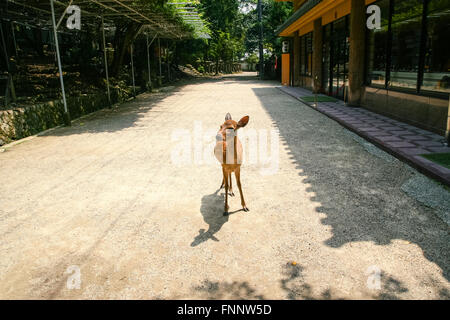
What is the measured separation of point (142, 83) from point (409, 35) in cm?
1768

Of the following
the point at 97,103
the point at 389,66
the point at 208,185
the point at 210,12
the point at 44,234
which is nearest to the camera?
the point at 44,234

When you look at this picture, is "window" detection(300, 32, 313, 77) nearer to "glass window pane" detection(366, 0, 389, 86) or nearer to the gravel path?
"glass window pane" detection(366, 0, 389, 86)

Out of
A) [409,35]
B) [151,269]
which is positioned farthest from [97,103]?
[151,269]

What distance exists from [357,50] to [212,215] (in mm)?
10249

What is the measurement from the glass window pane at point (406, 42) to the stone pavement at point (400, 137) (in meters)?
1.19

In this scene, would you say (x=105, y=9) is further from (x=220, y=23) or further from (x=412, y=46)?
(x=220, y=23)

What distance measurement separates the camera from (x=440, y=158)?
236 inches

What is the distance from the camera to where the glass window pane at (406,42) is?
29.5ft

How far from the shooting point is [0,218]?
4.43 metres

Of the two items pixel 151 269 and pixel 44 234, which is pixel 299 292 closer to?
pixel 151 269

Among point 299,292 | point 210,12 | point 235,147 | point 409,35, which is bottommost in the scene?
point 299,292

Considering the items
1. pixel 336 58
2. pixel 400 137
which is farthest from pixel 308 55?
pixel 400 137

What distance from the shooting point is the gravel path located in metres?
2.98

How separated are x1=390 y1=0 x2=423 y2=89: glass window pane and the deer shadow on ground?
6.99 metres
